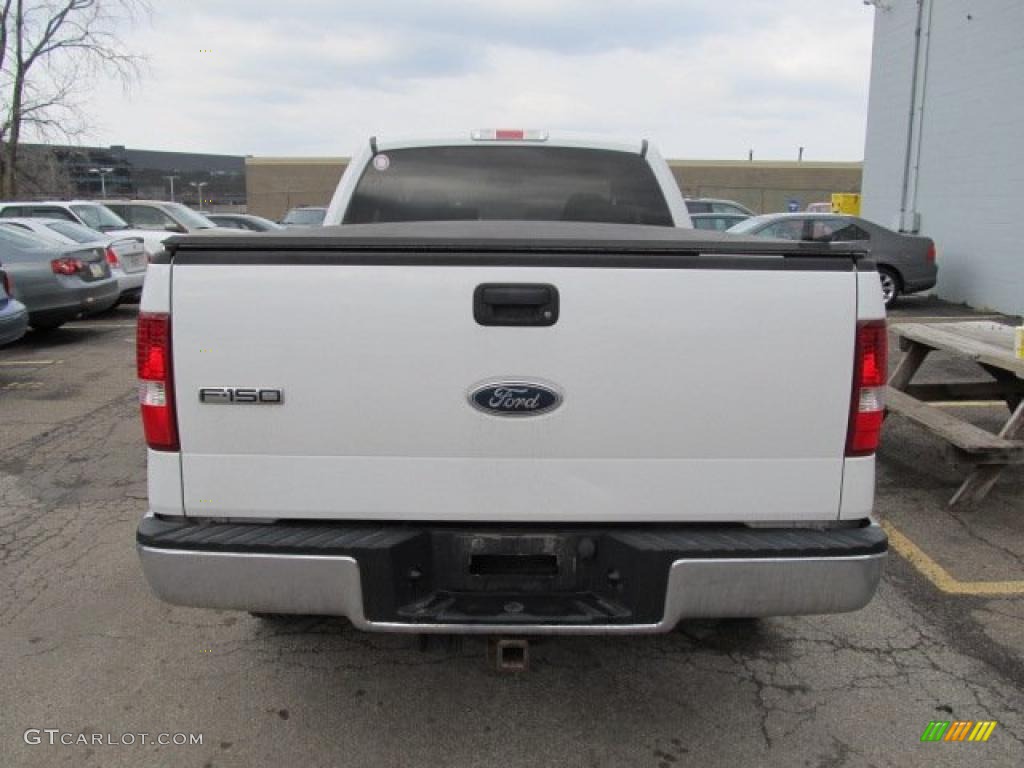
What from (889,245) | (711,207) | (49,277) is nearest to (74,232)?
(49,277)

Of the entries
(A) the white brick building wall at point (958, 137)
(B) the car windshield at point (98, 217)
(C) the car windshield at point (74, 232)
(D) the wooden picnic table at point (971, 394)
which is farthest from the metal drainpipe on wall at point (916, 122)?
(B) the car windshield at point (98, 217)

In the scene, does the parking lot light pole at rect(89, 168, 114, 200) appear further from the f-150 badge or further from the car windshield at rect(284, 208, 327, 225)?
the f-150 badge

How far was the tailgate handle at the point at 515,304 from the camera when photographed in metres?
2.29

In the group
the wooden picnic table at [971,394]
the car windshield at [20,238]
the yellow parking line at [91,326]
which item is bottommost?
the yellow parking line at [91,326]

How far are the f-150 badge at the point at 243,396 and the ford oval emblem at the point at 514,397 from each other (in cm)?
55

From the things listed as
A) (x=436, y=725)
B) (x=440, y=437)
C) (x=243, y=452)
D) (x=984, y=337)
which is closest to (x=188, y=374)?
(x=243, y=452)

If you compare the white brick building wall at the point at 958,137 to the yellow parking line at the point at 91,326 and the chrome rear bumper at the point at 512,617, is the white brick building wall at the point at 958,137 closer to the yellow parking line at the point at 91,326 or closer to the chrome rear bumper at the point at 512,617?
the chrome rear bumper at the point at 512,617

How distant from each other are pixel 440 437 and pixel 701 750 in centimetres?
142

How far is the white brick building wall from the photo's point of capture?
39.9ft

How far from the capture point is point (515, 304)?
2.29 metres

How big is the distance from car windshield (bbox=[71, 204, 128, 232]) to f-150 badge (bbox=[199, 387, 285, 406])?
47.8 ft

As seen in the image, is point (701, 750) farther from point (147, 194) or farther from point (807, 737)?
point (147, 194)

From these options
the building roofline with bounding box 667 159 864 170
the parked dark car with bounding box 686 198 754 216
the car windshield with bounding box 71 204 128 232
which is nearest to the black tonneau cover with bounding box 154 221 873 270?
the car windshield with bounding box 71 204 128 232

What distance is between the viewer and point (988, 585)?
4016 millimetres
